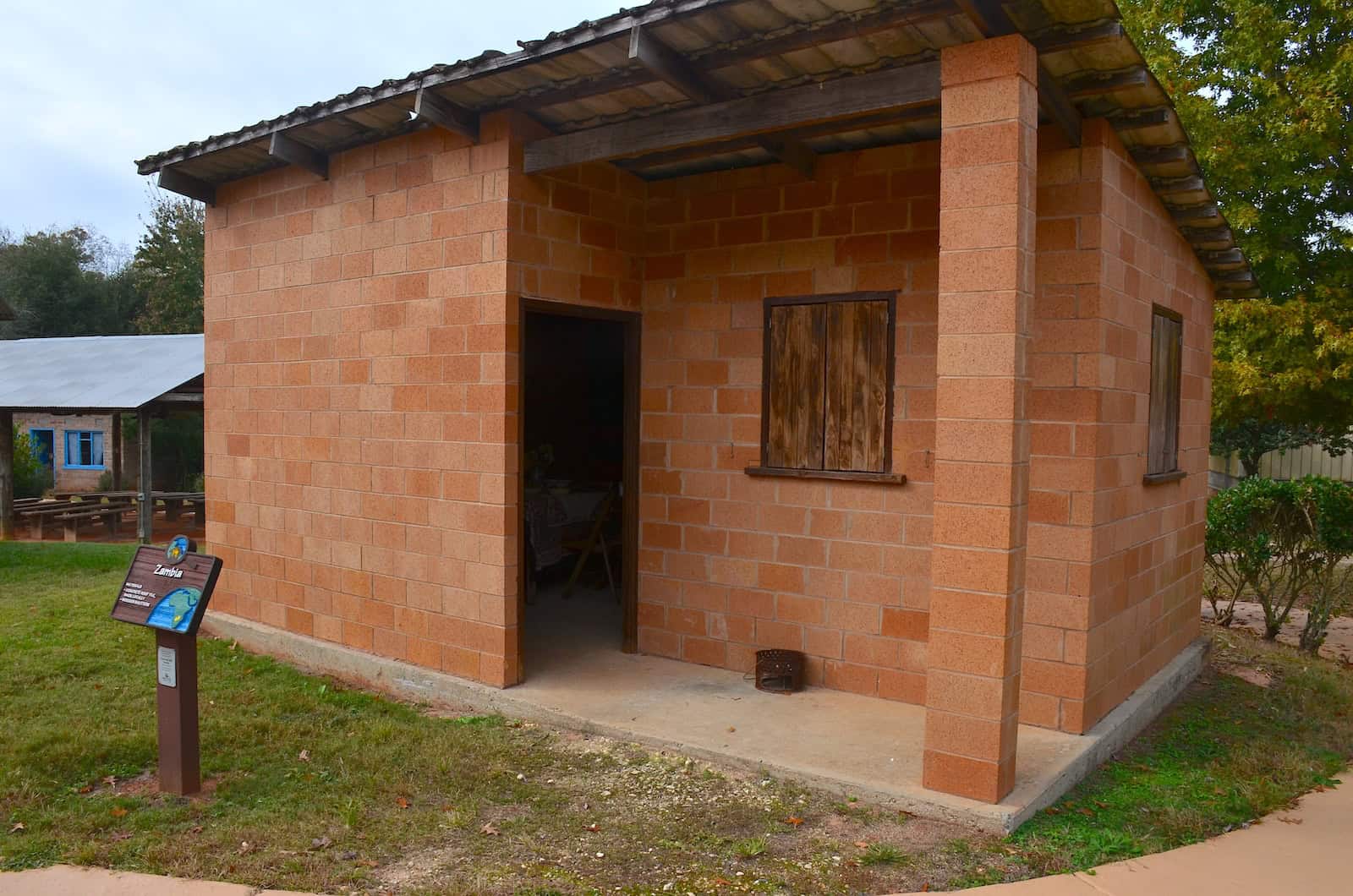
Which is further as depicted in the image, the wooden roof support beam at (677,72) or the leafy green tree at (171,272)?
the leafy green tree at (171,272)

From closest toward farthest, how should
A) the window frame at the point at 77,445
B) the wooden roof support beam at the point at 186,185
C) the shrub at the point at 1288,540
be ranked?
the wooden roof support beam at the point at 186,185
the shrub at the point at 1288,540
the window frame at the point at 77,445

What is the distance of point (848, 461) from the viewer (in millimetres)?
6078

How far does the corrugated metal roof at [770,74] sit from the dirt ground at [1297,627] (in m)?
4.58

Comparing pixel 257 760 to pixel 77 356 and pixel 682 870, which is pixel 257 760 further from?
pixel 77 356

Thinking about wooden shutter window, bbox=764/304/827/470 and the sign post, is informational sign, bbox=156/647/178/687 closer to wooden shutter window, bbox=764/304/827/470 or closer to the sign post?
the sign post

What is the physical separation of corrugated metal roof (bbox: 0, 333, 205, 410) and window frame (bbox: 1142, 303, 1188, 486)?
37.9ft

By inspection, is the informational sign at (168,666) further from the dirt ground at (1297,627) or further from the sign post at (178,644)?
the dirt ground at (1297,627)

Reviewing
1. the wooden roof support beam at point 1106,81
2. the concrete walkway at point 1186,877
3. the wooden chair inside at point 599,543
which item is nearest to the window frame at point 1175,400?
the wooden roof support beam at point 1106,81

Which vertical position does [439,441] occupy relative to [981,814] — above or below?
above

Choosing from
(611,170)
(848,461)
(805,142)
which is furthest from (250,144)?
(848,461)

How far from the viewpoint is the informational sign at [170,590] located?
15.2 feet

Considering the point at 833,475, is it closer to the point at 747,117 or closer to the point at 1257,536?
the point at 747,117

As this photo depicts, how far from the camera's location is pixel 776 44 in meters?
4.67

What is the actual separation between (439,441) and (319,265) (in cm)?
180
